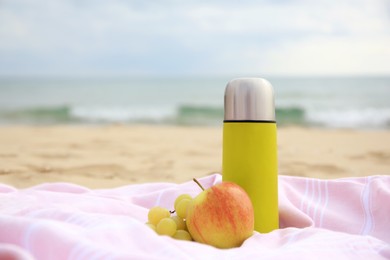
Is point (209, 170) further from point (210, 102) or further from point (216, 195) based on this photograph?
point (210, 102)

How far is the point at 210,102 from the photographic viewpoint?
861 centimetres

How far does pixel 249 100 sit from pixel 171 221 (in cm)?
33

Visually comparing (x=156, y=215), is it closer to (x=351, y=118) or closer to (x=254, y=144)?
(x=254, y=144)

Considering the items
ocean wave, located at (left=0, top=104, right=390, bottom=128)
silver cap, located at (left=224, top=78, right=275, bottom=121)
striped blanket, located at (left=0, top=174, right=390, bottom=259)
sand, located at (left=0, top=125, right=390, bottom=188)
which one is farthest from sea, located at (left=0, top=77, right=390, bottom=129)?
silver cap, located at (left=224, top=78, right=275, bottom=121)

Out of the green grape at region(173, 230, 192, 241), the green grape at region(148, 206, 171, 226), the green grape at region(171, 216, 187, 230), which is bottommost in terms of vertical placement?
Result: the green grape at region(173, 230, 192, 241)

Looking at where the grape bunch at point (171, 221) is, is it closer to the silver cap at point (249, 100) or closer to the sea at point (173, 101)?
the silver cap at point (249, 100)

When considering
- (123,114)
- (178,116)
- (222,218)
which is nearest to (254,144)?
(222,218)

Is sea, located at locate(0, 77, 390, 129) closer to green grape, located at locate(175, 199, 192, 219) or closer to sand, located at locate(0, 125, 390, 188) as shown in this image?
sand, located at locate(0, 125, 390, 188)

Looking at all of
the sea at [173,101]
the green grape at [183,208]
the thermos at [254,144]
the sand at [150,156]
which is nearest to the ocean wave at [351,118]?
the sea at [173,101]

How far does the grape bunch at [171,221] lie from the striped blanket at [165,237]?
10 centimetres

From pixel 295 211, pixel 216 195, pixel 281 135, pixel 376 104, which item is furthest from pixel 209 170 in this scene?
pixel 376 104

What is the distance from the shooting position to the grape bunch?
3.25ft

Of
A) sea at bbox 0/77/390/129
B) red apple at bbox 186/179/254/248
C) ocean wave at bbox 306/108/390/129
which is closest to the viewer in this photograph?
red apple at bbox 186/179/254/248

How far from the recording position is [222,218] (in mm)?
945
